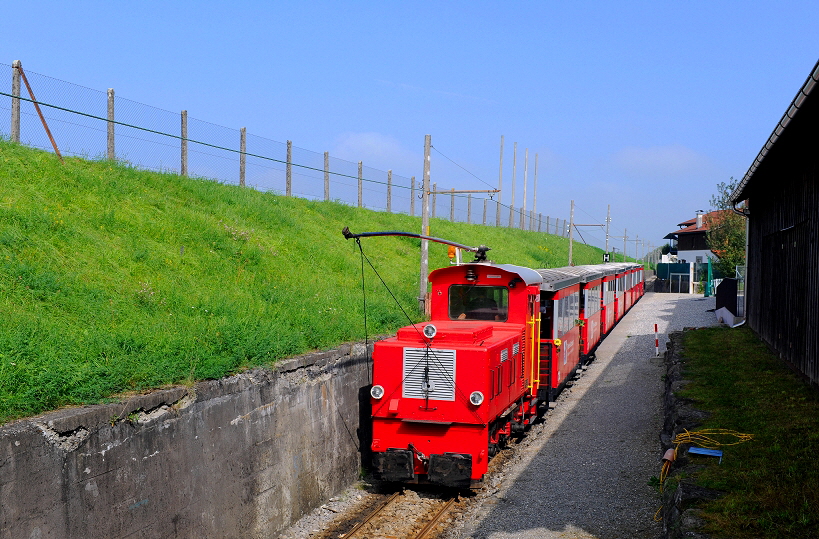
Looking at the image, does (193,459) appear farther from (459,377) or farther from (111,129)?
(111,129)

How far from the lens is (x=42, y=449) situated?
17.7 ft

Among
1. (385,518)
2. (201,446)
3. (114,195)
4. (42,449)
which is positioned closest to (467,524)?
(385,518)

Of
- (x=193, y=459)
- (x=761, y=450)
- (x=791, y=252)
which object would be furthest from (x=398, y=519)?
(x=791, y=252)

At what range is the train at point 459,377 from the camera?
909 cm

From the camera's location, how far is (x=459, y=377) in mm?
9102

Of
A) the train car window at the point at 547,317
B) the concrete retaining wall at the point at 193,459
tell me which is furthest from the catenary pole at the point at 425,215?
the concrete retaining wall at the point at 193,459

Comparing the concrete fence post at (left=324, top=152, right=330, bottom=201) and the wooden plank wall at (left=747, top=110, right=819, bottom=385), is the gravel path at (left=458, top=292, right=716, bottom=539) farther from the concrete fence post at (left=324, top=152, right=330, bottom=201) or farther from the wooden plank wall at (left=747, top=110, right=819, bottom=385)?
the concrete fence post at (left=324, top=152, right=330, bottom=201)

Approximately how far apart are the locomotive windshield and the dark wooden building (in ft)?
15.7

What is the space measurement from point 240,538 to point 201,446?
1.29 meters

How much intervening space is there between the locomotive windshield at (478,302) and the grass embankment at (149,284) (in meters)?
1.96

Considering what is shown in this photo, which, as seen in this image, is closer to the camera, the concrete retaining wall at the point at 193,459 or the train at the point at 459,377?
the concrete retaining wall at the point at 193,459

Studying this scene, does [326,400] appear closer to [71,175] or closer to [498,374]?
[498,374]

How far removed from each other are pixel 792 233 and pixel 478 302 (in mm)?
6777

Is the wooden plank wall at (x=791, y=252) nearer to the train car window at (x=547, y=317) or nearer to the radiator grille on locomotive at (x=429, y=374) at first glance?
the train car window at (x=547, y=317)
